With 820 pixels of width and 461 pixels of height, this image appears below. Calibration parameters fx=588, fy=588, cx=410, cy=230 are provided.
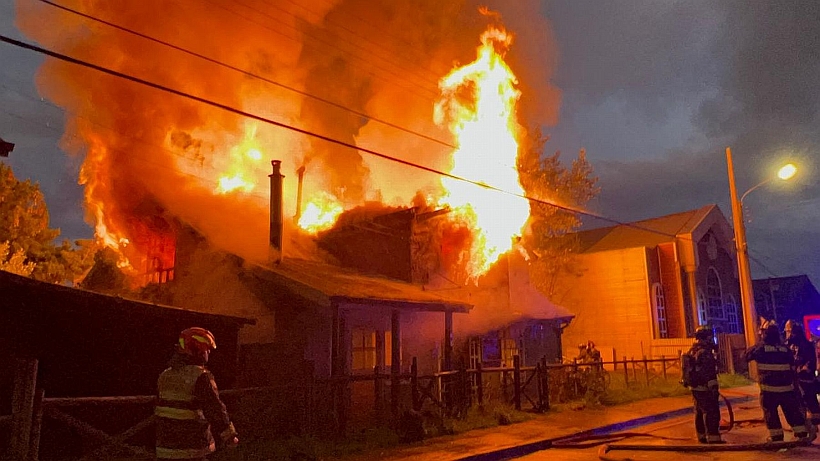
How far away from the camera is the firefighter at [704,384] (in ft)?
31.5

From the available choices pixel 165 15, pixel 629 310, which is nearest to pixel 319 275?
pixel 165 15

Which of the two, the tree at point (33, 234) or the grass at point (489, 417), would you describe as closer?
the grass at point (489, 417)

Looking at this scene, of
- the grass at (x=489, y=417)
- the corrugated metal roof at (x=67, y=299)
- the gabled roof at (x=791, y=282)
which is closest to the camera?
the corrugated metal roof at (x=67, y=299)

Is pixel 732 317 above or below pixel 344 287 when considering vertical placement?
below

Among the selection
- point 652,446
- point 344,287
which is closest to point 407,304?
point 344,287

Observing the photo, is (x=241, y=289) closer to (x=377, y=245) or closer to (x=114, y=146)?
(x=377, y=245)

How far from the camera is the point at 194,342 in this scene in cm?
522

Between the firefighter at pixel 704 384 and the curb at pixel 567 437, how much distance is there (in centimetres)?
253

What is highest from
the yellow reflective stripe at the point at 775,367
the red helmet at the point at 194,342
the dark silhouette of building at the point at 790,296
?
the dark silhouette of building at the point at 790,296

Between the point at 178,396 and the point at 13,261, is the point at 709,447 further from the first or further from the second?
the point at 13,261

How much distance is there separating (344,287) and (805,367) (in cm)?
922

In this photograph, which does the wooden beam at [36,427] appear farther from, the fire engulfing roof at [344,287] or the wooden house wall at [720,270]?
the wooden house wall at [720,270]

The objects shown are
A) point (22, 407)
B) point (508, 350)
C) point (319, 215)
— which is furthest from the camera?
point (319, 215)

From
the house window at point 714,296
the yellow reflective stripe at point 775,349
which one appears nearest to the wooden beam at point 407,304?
the yellow reflective stripe at point 775,349
